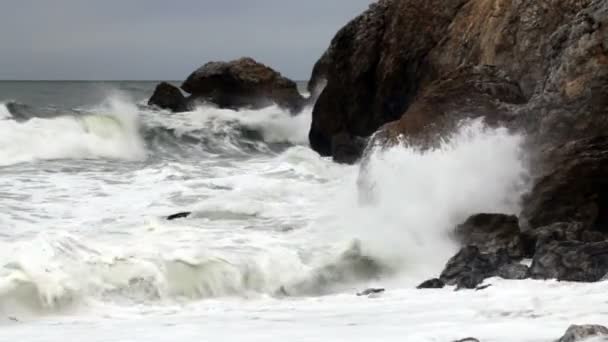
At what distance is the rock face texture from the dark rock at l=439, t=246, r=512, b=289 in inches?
78.6

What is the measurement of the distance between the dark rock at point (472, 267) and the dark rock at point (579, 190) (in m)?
1.00

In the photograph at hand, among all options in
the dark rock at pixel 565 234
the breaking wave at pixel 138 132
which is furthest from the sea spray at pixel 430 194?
the breaking wave at pixel 138 132

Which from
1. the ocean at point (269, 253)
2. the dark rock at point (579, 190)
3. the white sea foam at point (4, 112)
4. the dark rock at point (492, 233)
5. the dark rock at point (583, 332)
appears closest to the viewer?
the dark rock at point (583, 332)

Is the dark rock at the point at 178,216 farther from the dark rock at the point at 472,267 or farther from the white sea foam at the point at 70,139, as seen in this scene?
the white sea foam at the point at 70,139

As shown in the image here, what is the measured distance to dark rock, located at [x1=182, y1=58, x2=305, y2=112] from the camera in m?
29.5

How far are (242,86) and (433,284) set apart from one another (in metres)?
23.8

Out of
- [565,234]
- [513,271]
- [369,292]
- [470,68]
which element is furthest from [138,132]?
[513,271]

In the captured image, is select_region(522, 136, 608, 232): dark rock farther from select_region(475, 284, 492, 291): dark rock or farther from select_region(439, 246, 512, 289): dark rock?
select_region(475, 284, 492, 291): dark rock

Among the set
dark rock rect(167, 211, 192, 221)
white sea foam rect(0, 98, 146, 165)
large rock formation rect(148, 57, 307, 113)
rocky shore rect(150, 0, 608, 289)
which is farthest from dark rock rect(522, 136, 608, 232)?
large rock formation rect(148, 57, 307, 113)

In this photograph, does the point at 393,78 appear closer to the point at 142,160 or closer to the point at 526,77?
the point at 526,77

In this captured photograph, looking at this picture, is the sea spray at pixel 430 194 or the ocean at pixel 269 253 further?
the sea spray at pixel 430 194

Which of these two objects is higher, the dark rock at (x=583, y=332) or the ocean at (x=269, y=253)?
the ocean at (x=269, y=253)

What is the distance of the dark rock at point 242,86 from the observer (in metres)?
29.5

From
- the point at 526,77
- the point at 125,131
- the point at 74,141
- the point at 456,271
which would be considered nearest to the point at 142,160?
the point at 74,141
